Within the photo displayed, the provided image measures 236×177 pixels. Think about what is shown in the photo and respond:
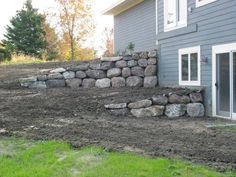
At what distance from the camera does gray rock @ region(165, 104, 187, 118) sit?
1031 centimetres

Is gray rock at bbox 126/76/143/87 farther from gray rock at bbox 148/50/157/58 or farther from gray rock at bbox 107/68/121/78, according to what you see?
gray rock at bbox 148/50/157/58

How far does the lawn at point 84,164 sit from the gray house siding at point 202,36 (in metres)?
5.02

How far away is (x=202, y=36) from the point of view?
424 inches

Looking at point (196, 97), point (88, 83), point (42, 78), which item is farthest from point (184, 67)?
point (42, 78)

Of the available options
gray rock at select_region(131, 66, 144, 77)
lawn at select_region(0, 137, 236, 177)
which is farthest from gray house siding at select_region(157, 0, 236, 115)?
lawn at select_region(0, 137, 236, 177)

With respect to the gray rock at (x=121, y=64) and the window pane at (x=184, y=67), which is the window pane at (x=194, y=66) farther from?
the gray rock at (x=121, y=64)

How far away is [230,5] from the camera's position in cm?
950

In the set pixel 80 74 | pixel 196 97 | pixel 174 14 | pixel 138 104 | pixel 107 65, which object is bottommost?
pixel 138 104

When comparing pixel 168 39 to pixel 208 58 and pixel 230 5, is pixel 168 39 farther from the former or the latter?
pixel 230 5

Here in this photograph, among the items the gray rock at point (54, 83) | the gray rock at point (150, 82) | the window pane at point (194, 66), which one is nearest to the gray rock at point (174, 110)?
the window pane at point (194, 66)

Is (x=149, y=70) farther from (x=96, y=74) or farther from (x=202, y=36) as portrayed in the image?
(x=202, y=36)

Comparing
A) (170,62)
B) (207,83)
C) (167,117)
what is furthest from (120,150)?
(170,62)

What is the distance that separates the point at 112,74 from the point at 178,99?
3.61 meters

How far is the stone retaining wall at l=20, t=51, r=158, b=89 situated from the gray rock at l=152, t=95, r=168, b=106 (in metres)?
3.08
